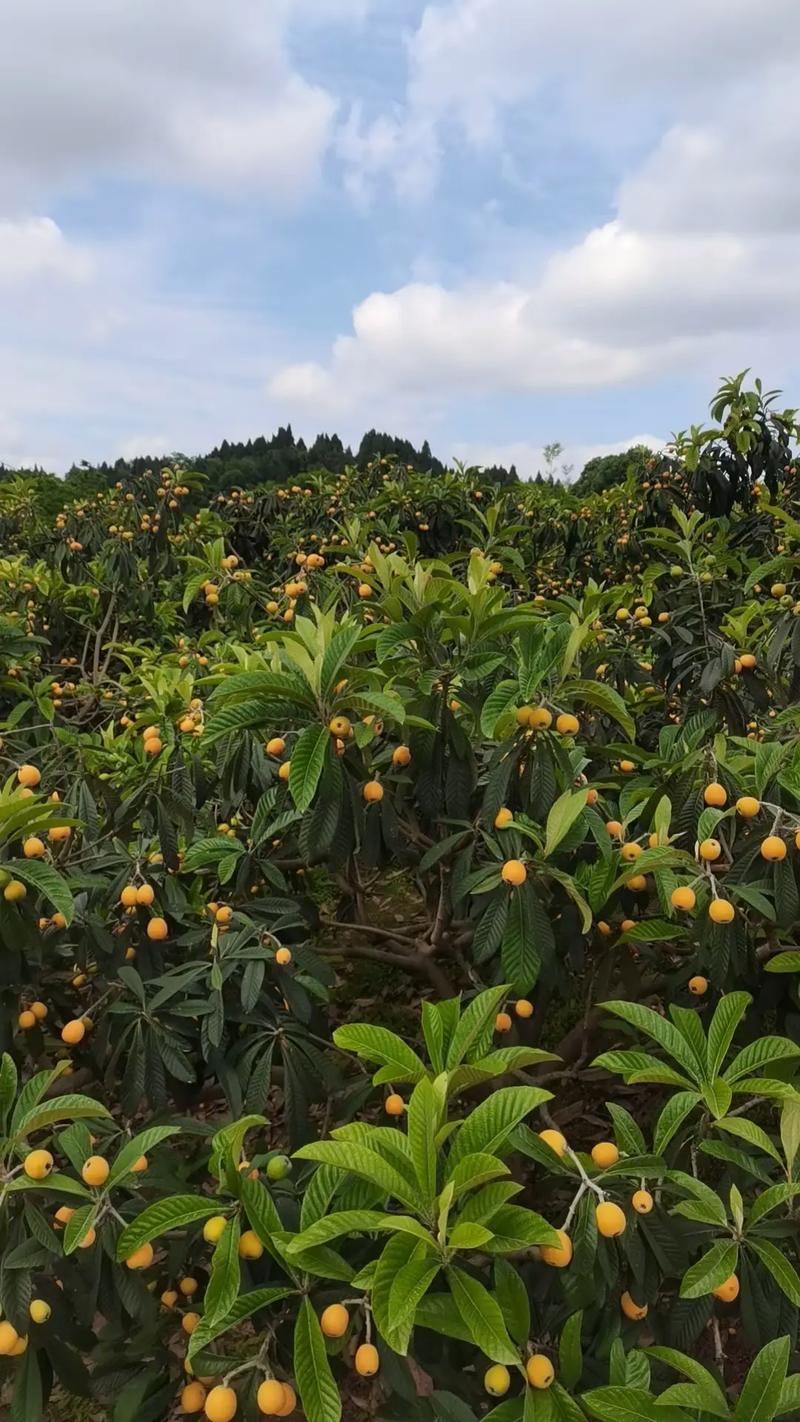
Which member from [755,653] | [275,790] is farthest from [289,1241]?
[755,653]

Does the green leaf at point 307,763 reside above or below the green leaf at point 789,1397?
above

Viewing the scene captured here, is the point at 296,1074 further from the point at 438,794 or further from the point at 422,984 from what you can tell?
the point at 422,984

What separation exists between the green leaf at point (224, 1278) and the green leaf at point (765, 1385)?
60cm

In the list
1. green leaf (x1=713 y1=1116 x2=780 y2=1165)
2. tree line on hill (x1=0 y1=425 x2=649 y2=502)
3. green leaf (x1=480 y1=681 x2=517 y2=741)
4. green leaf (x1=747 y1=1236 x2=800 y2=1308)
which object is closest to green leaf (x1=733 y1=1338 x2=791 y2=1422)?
green leaf (x1=747 y1=1236 x2=800 y2=1308)

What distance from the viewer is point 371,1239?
4.17 ft

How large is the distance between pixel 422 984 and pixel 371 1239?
7.59 ft

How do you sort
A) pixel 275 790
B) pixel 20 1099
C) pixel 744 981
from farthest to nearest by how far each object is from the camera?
pixel 275 790 → pixel 744 981 → pixel 20 1099

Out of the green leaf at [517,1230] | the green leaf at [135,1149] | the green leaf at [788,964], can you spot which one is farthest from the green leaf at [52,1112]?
the green leaf at [788,964]

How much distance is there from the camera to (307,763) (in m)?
1.48

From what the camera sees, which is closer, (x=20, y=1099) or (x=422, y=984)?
(x=20, y=1099)

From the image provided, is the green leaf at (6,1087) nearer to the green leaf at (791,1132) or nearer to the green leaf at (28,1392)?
the green leaf at (28,1392)

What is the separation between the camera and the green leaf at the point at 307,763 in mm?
1437

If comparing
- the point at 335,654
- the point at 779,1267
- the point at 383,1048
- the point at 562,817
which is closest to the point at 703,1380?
the point at 779,1267

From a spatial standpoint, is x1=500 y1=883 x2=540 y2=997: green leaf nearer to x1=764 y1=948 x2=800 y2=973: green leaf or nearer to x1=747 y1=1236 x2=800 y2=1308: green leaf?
x1=764 y1=948 x2=800 y2=973: green leaf
